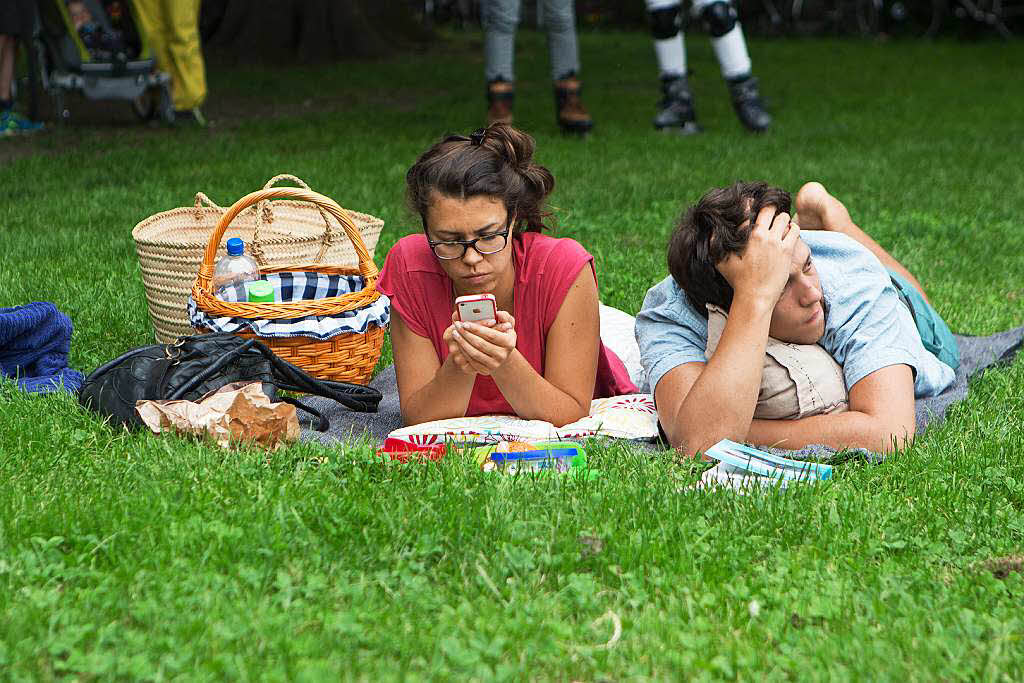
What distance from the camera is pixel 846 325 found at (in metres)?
3.50

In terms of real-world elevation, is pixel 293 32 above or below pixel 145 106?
below

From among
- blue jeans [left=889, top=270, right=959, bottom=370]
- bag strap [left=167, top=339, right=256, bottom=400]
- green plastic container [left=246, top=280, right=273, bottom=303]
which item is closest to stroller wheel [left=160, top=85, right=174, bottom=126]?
green plastic container [left=246, top=280, right=273, bottom=303]

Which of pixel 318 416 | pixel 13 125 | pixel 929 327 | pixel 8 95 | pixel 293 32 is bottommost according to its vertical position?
pixel 293 32

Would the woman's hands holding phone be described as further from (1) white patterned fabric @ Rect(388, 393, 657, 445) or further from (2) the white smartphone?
(1) white patterned fabric @ Rect(388, 393, 657, 445)

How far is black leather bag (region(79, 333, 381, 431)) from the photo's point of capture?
Answer: 348 cm

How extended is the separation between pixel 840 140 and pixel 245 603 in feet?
27.7

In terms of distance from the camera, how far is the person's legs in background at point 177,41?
32.8ft

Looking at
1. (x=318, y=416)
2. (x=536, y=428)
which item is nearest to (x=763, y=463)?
(x=536, y=428)

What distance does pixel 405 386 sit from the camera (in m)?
3.73

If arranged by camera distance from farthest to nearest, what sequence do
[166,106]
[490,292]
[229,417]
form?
[166,106]
[490,292]
[229,417]

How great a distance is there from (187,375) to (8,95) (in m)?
6.96

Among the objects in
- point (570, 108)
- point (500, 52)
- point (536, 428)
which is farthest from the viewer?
point (570, 108)

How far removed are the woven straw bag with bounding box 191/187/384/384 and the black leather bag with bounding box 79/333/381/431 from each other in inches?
4.6

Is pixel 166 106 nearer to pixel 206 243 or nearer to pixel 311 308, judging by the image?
pixel 206 243
